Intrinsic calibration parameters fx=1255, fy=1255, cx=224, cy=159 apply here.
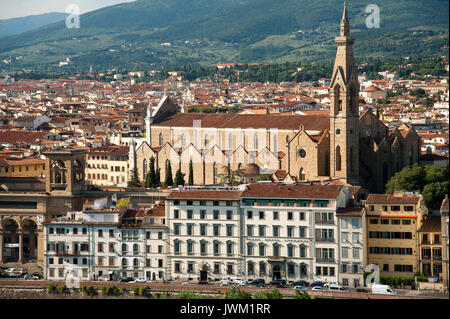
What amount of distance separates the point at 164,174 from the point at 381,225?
831 inches

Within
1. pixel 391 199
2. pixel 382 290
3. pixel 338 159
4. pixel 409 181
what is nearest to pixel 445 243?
pixel 391 199

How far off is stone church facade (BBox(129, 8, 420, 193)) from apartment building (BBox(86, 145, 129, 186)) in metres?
2.21

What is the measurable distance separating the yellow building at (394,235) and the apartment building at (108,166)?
24.5m

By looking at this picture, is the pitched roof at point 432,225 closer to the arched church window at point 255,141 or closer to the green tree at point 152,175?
the green tree at point 152,175

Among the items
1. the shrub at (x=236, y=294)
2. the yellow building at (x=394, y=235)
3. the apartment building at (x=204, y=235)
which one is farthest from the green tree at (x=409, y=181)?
the shrub at (x=236, y=294)

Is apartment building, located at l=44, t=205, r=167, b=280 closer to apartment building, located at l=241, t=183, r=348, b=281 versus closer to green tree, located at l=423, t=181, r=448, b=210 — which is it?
apartment building, located at l=241, t=183, r=348, b=281

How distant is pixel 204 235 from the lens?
3919 cm

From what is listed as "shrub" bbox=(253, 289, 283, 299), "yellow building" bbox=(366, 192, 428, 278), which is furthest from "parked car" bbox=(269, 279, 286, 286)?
"yellow building" bbox=(366, 192, 428, 278)

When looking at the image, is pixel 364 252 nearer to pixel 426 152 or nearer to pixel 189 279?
pixel 189 279

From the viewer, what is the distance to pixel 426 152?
62469mm

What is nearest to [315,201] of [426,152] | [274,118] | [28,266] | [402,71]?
[28,266]

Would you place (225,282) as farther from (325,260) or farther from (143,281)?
(325,260)

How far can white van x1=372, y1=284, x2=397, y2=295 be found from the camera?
118 ft

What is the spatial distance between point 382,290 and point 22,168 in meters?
21.4
